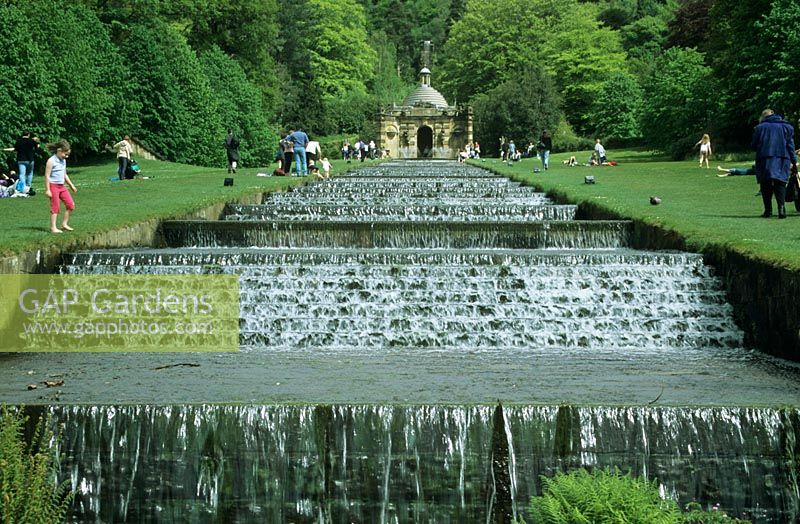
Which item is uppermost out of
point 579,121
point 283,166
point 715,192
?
point 579,121

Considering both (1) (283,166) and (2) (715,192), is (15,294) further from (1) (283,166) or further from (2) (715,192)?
(1) (283,166)

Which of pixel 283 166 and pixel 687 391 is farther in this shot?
pixel 283 166

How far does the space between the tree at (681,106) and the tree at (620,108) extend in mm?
14212

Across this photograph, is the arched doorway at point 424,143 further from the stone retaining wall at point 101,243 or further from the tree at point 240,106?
the stone retaining wall at point 101,243

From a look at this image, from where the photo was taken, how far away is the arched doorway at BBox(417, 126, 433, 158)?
383 feet

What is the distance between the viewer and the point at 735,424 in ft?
28.2

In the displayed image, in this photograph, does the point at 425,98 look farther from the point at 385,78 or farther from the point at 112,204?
the point at 112,204

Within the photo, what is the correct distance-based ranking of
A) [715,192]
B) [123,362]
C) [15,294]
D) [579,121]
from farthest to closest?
1. [579,121]
2. [715,192]
3. [15,294]
4. [123,362]

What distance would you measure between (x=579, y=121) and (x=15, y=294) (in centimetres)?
8736

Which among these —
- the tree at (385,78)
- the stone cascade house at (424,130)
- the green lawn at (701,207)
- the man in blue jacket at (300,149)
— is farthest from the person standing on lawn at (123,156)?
the tree at (385,78)

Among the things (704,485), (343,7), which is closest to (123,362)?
(704,485)

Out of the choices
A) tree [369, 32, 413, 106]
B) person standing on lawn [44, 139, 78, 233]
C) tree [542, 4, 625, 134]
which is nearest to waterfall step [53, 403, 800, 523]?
person standing on lawn [44, 139, 78, 233]

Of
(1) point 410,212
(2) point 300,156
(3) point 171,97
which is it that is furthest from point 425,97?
(1) point 410,212

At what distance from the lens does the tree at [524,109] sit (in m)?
88.4
